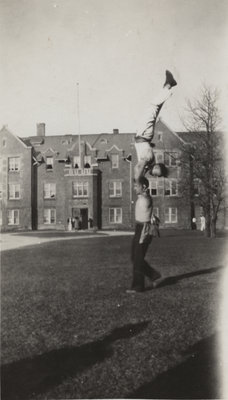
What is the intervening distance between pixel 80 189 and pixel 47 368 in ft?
→ 100

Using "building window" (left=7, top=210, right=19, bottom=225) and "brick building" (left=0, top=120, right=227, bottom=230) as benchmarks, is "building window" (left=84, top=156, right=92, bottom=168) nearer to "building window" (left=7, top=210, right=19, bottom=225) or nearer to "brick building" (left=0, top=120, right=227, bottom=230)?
"brick building" (left=0, top=120, right=227, bottom=230)

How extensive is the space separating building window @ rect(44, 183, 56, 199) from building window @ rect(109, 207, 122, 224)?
4573 mm

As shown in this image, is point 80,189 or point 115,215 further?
point 80,189

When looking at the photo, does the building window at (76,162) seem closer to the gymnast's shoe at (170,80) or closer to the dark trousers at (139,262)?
the dark trousers at (139,262)

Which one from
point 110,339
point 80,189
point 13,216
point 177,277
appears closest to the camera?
point 110,339

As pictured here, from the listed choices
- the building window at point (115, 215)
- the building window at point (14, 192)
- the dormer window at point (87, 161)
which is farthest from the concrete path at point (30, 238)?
the dormer window at point (87, 161)

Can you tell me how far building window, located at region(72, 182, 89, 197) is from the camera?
3334cm

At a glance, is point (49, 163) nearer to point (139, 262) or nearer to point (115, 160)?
point (115, 160)

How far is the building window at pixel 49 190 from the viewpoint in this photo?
3384 cm

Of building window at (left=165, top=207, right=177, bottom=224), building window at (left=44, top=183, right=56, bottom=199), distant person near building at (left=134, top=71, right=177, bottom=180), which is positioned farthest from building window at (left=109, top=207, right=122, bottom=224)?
distant person near building at (left=134, top=71, right=177, bottom=180)

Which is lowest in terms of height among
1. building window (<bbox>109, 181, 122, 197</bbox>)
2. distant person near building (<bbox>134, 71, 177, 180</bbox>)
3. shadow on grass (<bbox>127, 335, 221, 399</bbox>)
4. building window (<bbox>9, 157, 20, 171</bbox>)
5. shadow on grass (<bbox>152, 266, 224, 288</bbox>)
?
shadow on grass (<bbox>127, 335, 221, 399</bbox>)

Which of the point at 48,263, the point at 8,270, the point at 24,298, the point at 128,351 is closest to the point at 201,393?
the point at 128,351

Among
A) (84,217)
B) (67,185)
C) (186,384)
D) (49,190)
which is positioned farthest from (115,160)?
(186,384)

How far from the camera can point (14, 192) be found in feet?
107
